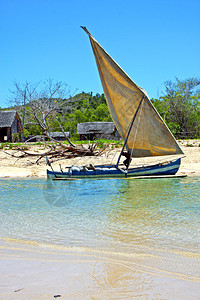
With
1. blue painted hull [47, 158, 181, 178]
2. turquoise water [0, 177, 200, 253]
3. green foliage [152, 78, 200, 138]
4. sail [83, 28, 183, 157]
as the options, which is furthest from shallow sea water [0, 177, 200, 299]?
green foliage [152, 78, 200, 138]

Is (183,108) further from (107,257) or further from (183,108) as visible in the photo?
(107,257)

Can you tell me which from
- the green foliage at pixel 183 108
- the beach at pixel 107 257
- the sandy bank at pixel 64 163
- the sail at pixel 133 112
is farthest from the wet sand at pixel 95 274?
the green foliage at pixel 183 108

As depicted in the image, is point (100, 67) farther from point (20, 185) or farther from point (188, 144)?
point (188, 144)

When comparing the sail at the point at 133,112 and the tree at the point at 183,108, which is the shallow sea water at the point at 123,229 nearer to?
the sail at the point at 133,112

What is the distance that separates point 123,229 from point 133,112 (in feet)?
26.8

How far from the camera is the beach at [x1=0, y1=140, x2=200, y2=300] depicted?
10.0 ft

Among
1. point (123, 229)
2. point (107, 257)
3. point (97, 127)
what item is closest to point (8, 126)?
point (97, 127)

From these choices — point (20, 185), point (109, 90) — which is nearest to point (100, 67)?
point (109, 90)

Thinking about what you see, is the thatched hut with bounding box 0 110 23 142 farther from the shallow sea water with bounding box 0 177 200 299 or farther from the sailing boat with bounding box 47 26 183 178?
the shallow sea water with bounding box 0 177 200 299

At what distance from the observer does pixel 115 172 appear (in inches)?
504

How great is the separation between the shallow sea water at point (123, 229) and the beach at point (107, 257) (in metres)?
0.01

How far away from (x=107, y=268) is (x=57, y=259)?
75cm

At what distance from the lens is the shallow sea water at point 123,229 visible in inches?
130

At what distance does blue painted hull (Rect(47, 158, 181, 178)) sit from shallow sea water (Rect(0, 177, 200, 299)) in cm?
118
